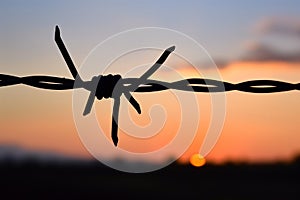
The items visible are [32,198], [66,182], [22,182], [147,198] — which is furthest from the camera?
[22,182]

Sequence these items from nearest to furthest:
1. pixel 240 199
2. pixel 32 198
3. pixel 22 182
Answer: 1. pixel 240 199
2. pixel 32 198
3. pixel 22 182

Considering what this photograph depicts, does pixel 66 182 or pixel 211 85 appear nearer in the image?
pixel 211 85

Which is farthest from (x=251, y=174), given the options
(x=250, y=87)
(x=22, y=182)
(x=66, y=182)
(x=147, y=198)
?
(x=250, y=87)

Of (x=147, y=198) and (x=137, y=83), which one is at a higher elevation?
(x=137, y=83)

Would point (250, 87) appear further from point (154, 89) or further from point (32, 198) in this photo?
point (32, 198)

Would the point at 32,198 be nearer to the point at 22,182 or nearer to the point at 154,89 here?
the point at 22,182

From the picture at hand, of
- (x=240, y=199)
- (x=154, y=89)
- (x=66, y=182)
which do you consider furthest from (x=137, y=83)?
(x=66, y=182)

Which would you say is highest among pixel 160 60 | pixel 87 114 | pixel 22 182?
pixel 160 60
